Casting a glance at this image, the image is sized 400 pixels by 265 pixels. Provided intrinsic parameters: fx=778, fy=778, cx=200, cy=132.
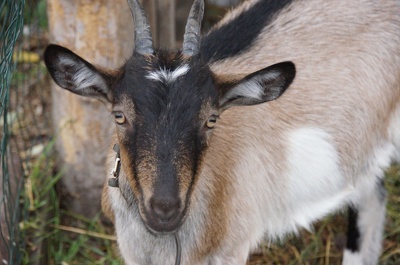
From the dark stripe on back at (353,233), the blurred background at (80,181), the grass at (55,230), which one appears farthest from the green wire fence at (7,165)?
the dark stripe on back at (353,233)

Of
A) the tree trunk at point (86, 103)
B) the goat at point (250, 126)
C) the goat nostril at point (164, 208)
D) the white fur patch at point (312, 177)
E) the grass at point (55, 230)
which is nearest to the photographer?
the goat nostril at point (164, 208)

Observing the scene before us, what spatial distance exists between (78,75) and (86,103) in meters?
1.77

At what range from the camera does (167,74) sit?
146 inches

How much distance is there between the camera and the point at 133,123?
3.66 metres

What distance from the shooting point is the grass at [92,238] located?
563 cm

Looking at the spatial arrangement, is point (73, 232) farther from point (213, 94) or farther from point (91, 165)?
point (213, 94)

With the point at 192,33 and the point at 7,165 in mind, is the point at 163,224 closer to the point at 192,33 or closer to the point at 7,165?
the point at 192,33

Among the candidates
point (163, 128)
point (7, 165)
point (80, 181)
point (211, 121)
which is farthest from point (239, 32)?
point (80, 181)

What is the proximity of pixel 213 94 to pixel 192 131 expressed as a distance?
0.81ft

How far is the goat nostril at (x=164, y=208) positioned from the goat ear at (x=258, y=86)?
62cm

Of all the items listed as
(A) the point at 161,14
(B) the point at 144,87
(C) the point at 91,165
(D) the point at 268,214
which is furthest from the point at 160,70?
(A) the point at 161,14

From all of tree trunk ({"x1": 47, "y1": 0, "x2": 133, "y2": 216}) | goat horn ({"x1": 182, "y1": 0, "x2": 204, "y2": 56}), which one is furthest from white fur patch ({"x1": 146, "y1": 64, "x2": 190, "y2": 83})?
tree trunk ({"x1": 47, "y1": 0, "x2": 133, "y2": 216})

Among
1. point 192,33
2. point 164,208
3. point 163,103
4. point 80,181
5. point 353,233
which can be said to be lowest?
point 353,233

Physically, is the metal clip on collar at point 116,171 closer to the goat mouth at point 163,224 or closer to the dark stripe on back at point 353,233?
the goat mouth at point 163,224
